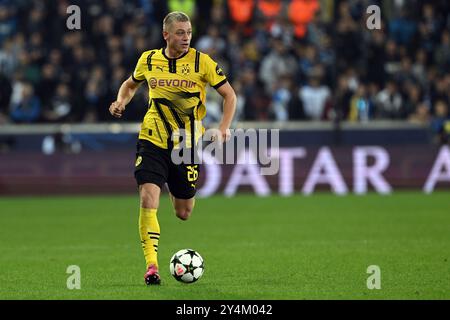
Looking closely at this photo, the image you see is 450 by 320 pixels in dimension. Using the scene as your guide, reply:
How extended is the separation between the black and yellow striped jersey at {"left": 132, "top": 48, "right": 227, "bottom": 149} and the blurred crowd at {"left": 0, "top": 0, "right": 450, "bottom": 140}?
1132 cm

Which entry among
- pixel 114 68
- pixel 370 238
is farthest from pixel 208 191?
pixel 370 238

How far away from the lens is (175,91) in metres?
9.81

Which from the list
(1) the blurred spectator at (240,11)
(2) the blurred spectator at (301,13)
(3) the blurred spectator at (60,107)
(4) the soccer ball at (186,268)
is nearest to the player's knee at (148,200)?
(4) the soccer ball at (186,268)

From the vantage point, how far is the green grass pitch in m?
9.06

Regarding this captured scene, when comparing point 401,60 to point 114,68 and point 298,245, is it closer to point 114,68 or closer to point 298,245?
point 114,68

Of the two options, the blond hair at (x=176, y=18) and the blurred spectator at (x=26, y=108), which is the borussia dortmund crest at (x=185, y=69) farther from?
the blurred spectator at (x=26, y=108)

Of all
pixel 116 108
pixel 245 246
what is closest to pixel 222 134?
pixel 116 108

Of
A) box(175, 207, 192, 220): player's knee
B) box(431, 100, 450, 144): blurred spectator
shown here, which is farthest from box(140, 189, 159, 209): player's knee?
box(431, 100, 450, 144): blurred spectator

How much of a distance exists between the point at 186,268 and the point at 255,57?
46.8 ft

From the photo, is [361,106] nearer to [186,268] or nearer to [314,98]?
[314,98]

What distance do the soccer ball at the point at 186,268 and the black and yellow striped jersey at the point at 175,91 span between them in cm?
108

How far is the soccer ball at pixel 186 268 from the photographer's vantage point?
9.32 meters

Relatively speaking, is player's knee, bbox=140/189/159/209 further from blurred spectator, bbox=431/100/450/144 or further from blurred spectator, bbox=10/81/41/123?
blurred spectator, bbox=431/100/450/144

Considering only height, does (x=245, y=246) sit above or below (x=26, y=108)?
below
